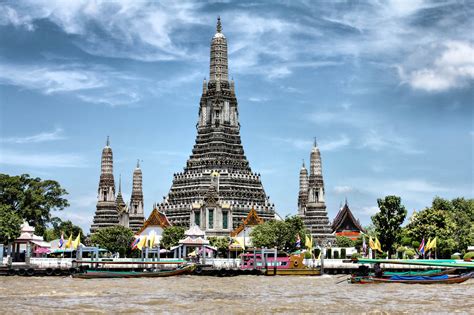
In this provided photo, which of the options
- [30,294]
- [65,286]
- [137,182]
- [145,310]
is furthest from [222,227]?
[145,310]

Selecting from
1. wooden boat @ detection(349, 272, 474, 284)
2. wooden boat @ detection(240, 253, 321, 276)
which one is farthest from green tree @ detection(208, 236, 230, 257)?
wooden boat @ detection(349, 272, 474, 284)

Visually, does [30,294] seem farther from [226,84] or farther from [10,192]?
[226,84]

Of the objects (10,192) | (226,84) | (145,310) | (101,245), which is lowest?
(145,310)

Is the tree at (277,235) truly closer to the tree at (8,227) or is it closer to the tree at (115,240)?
the tree at (115,240)

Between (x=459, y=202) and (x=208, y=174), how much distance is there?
40.0 meters

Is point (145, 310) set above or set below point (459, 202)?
below

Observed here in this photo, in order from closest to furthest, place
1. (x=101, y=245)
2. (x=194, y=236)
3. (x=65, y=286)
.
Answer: (x=65, y=286) → (x=194, y=236) → (x=101, y=245)

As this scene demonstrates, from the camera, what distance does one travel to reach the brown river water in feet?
156

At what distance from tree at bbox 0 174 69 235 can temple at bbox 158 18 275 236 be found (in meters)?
16.7

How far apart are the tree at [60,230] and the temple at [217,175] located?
16029 millimetres

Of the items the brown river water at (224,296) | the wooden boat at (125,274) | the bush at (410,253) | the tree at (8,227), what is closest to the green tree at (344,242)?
the bush at (410,253)

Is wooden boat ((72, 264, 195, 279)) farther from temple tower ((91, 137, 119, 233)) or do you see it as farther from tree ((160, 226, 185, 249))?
temple tower ((91, 137, 119, 233))

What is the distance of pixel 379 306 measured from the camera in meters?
49.3

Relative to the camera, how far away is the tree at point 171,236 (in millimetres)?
109562
